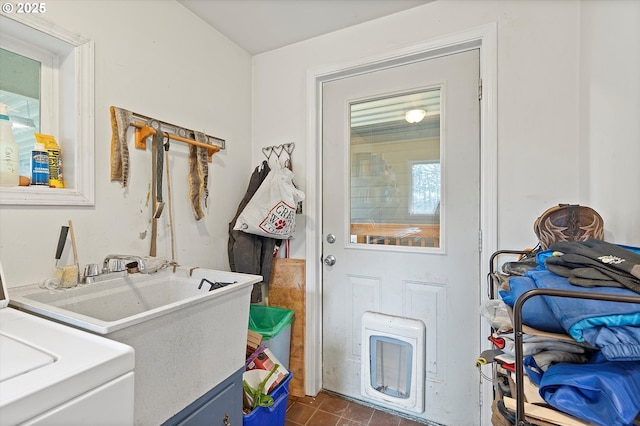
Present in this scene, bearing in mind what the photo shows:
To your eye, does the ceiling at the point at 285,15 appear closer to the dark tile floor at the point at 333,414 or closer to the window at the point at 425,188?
the window at the point at 425,188

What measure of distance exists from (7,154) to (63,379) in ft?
3.38

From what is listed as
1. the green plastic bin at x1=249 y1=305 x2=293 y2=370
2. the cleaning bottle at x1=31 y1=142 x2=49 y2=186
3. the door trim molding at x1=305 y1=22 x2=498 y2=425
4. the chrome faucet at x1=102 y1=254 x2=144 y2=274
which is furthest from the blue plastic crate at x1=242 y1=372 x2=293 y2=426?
the cleaning bottle at x1=31 y1=142 x2=49 y2=186

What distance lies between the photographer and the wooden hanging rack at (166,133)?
138cm

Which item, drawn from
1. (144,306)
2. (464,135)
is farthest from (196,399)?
(464,135)

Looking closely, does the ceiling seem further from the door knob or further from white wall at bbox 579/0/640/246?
the door knob

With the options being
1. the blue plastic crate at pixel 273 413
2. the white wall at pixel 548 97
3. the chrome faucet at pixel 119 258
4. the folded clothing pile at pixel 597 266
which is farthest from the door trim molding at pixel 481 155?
the chrome faucet at pixel 119 258

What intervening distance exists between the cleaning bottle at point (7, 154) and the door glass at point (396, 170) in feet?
5.15

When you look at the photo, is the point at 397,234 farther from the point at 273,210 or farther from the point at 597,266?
the point at 597,266

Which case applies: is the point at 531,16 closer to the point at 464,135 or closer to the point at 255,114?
the point at 464,135

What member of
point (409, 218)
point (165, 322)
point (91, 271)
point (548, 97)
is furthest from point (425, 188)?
point (91, 271)

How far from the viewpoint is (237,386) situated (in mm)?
1198

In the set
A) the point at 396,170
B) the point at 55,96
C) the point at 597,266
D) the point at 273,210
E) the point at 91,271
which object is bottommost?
the point at 91,271

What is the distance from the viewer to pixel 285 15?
5.55ft

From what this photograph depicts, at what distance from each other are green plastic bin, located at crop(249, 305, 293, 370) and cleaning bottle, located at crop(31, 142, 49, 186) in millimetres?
1203
